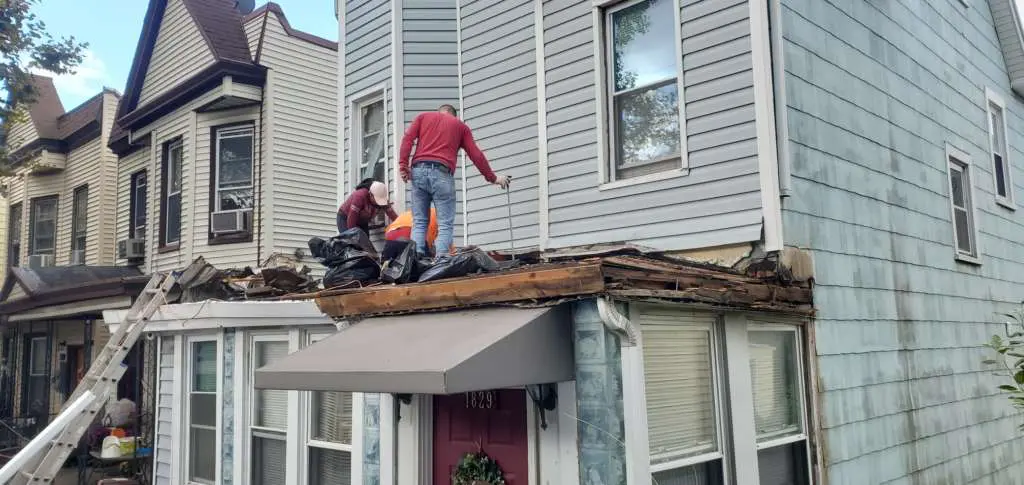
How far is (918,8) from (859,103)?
8.03ft

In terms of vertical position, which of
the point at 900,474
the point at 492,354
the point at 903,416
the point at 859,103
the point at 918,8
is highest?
the point at 918,8

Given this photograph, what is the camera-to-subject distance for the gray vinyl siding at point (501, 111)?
8125mm

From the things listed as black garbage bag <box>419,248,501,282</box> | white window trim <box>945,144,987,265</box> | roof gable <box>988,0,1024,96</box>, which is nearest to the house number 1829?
black garbage bag <box>419,248,501,282</box>

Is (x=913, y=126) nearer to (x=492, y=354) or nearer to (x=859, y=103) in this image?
(x=859, y=103)

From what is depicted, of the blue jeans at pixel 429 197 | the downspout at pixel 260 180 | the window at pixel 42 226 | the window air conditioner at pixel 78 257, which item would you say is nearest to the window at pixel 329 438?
the blue jeans at pixel 429 197

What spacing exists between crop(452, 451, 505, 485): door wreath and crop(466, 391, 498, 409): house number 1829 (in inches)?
13.0

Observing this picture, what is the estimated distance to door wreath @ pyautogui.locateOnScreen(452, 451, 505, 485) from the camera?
Answer: 5.54m

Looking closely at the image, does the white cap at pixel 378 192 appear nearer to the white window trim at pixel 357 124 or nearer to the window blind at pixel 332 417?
the white window trim at pixel 357 124

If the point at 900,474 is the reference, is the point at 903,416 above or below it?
above

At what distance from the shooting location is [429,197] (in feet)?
23.7

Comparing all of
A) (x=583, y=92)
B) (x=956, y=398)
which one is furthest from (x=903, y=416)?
(x=583, y=92)

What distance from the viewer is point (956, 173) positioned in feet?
32.0

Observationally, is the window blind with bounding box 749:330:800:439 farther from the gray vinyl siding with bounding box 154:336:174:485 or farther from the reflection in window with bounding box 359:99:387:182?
the gray vinyl siding with bounding box 154:336:174:485

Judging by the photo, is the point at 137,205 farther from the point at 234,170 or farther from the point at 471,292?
the point at 471,292
